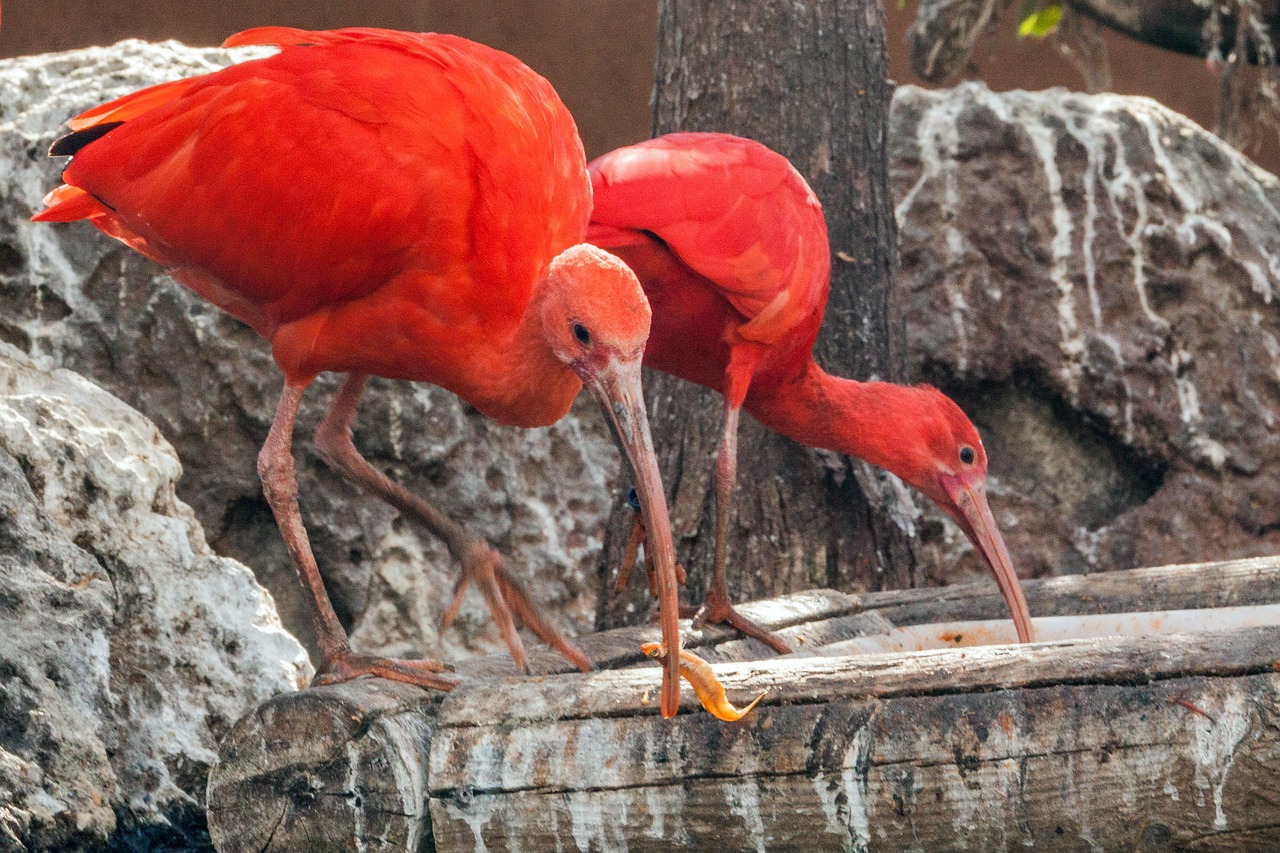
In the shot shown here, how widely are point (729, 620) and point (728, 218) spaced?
109 cm

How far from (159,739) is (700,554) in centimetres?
191

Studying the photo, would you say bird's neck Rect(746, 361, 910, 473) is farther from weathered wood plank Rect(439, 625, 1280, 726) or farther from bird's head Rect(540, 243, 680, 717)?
weathered wood plank Rect(439, 625, 1280, 726)

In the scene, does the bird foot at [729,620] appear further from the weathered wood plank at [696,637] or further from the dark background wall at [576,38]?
the dark background wall at [576,38]

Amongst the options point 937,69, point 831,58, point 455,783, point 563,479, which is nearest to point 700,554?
point 563,479

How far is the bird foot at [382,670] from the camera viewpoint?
2830 mm

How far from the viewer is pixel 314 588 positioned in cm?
321

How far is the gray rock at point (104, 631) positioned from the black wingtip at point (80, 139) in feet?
1.86

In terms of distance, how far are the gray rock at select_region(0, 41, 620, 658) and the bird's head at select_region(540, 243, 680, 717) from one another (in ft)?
6.99

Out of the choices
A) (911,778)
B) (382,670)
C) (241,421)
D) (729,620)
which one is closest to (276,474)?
(382,670)

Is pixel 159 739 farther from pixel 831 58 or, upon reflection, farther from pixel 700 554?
pixel 831 58

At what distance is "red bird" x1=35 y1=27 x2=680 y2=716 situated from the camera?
10.5ft

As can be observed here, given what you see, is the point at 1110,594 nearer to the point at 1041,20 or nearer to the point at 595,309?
the point at 595,309

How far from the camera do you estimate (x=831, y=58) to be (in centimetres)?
506

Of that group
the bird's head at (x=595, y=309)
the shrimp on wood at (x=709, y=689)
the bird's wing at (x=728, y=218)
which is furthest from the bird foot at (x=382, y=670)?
the bird's wing at (x=728, y=218)
